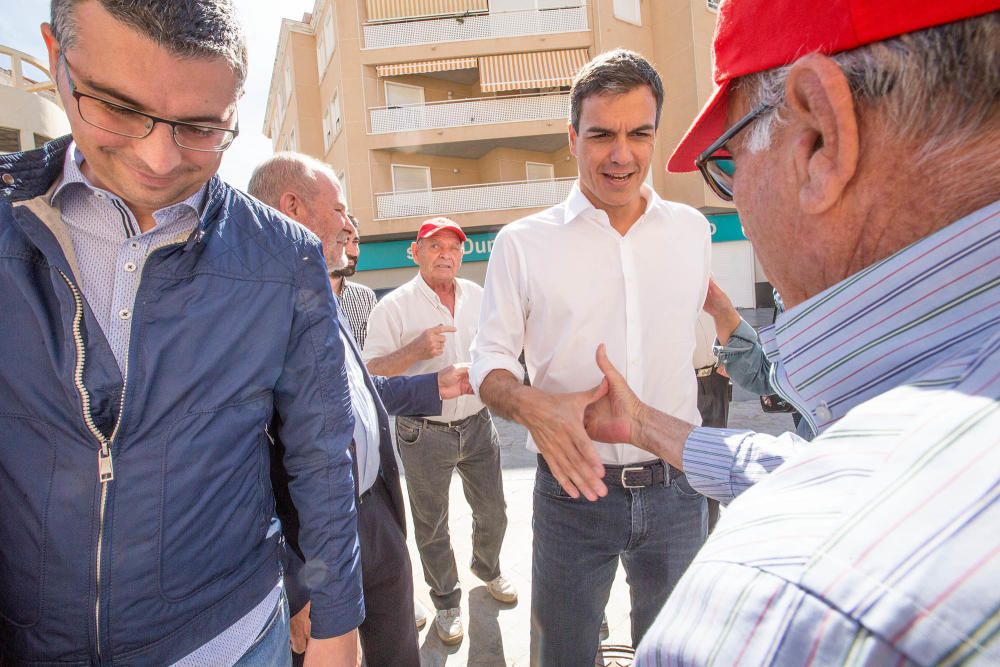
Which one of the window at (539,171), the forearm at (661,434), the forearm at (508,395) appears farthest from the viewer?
the window at (539,171)

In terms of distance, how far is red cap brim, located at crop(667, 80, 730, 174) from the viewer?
849 mm

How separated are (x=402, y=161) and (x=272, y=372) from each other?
1747cm

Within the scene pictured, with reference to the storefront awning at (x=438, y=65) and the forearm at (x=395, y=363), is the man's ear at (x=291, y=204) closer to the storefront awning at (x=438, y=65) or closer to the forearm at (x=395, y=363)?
the forearm at (x=395, y=363)

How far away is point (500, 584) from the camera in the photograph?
3.38 m

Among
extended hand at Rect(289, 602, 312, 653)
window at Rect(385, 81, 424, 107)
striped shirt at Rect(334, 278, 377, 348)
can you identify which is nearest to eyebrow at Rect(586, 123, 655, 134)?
extended hand at Rect(289, 602, 312, 653)

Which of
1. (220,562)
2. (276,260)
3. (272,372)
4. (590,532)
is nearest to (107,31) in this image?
(276,260)

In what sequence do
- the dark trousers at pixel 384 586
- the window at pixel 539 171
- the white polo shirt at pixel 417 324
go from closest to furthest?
the dark trousers at pixel 384 586, the white polo shirt at pixel 417 324, the window at pixel 539 171

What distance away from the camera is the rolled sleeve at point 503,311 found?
194 cm

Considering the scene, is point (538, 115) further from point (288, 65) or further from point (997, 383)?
point (997, 383)

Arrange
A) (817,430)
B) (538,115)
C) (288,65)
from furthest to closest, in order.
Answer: (288,65) < (538,115) < (817,430)

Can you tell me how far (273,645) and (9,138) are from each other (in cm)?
1480

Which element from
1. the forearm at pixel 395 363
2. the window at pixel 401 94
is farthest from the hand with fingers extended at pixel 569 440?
the window at pixel 401 94

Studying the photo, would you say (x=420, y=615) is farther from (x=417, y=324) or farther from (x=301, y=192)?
(x=301, y=192)

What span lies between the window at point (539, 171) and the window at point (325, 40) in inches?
288
